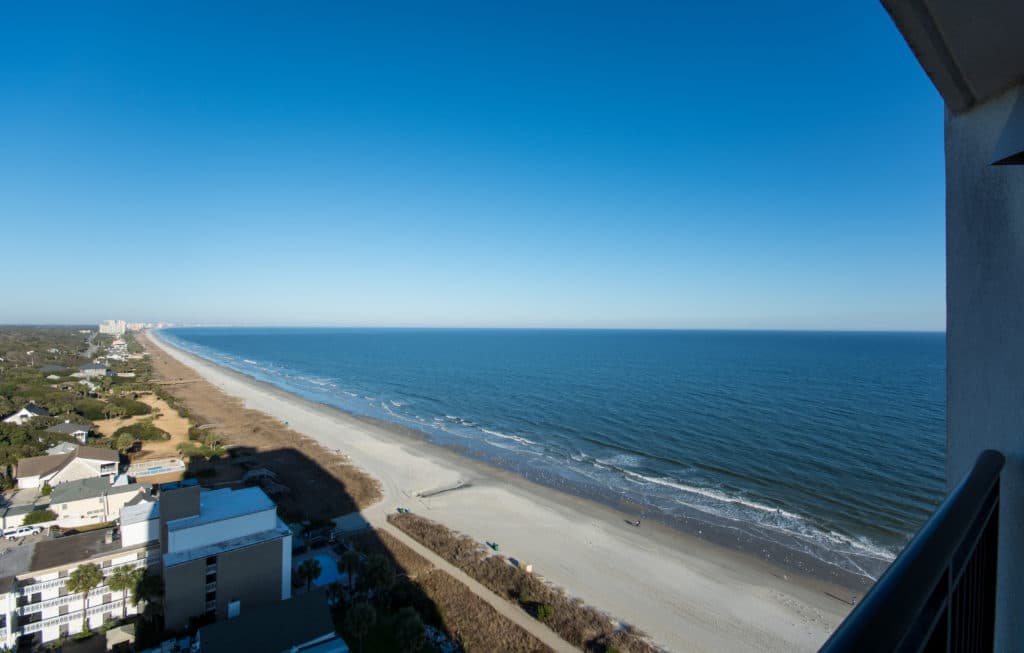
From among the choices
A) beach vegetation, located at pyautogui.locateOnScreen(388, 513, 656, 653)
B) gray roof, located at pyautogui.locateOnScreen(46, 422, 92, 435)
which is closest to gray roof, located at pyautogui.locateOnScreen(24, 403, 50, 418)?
gray roof, located at pyautogui.locateOnScreen(46, 422, 92, 435)

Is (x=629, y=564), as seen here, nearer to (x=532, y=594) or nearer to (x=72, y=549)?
(x=532, y=594)

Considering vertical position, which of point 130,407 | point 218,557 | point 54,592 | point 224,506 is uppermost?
point 224,506

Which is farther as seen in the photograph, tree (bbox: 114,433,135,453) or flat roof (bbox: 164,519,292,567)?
tree (bbox: 114,433,135,453)

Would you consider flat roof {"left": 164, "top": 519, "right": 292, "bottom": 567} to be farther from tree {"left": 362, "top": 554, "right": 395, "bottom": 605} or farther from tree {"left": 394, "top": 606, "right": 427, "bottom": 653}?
tree {"left": 394, "top": 606, "right": 427, "bottom": 653}

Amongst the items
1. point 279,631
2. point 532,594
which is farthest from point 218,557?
point 532,594

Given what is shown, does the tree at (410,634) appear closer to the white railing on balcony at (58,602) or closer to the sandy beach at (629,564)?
the sandy beach at (629,564)
